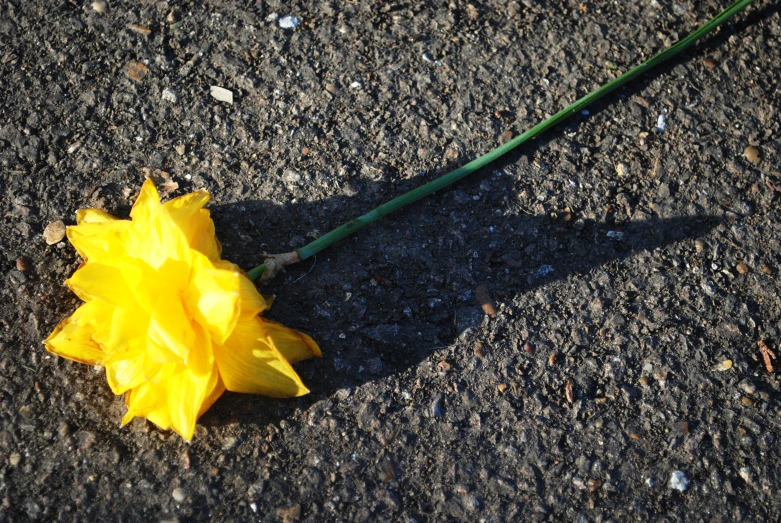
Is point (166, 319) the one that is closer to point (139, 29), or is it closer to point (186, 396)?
point (186, 396)

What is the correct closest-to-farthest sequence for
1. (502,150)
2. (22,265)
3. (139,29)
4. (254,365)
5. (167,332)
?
(167,332)
(254,365)
(22,265)
(502,150)
(139,29)

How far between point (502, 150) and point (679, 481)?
1255 mm

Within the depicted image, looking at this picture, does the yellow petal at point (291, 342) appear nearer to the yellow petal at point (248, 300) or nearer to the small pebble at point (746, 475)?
the yellow petal at point (248, 300)

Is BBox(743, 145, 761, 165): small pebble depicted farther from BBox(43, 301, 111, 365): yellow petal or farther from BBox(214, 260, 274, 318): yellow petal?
BBox(43, 301, 111, 365): yellow petal

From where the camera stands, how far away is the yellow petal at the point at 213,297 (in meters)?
1.82

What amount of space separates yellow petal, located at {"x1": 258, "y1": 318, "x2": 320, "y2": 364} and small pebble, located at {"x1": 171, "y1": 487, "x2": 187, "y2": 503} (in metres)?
0.47

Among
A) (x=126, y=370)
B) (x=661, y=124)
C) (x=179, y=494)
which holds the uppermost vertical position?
(x=126, y=370)

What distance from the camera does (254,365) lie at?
2033 millimetres

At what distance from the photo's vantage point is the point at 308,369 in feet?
7.44

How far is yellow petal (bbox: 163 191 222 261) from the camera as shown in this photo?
1.99 m

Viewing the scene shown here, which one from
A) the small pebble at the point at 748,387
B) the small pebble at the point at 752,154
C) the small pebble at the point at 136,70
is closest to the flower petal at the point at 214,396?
the small pebble at the point at 136,70

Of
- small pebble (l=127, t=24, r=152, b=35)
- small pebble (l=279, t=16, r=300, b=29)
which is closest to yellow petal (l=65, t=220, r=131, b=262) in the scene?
small pebble (l=127, t=24, r=152, b=35)

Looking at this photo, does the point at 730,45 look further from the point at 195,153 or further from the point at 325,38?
the point at 195,153

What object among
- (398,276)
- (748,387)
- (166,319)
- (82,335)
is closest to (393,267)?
(398,276)
